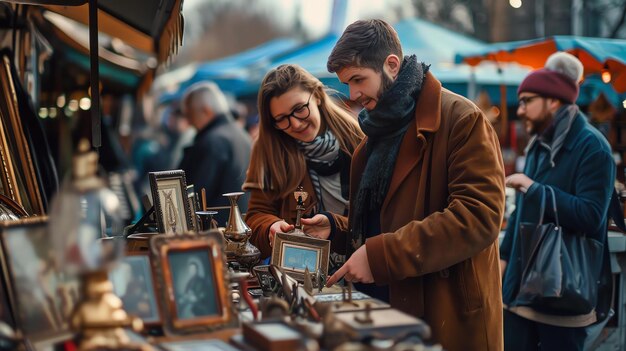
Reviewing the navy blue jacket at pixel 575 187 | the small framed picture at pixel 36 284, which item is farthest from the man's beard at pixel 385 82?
the navy blue jacket at pixel 575 187

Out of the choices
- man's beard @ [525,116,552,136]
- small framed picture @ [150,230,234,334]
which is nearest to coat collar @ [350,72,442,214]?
small framed picture @ [150,230,234,334]

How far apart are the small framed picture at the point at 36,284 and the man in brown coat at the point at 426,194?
1134mm

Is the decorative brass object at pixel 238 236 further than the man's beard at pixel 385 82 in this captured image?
Yes

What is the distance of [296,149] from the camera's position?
11.9 ft

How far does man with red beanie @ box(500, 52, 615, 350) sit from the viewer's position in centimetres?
433

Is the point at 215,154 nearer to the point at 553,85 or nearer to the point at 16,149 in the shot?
the point at 16,149

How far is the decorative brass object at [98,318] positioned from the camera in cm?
151

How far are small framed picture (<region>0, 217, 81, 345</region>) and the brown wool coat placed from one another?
1144 millimetres

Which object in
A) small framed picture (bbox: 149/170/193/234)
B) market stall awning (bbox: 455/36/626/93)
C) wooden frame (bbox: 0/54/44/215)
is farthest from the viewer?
market stall awning (bbox: 455/36/626/93)

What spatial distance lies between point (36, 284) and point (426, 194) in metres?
1.41

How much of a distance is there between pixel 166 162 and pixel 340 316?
11.6 m

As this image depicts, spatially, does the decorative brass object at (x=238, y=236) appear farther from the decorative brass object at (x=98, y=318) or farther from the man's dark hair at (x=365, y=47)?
the decorative brass object at (x=98, y=318)

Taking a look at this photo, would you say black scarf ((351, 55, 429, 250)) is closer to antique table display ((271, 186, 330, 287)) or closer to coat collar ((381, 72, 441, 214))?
coat collar ((381, 72, 441, 214))

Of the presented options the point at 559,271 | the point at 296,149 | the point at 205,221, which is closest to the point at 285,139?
the point at 296,149
